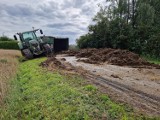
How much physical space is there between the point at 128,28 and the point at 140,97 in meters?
27.8

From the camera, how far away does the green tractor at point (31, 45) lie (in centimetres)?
2614

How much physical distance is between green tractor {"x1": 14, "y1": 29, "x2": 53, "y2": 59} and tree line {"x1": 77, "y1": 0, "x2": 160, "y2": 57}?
11684 mm

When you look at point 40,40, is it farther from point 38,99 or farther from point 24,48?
point 38,99

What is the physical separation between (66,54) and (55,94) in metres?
17.3

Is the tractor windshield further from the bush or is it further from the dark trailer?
the bush

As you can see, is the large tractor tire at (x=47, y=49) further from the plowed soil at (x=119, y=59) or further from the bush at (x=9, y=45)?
the bush at (x=9, y=45)

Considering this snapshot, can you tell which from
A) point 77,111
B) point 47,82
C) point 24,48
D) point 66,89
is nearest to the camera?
point 77,111

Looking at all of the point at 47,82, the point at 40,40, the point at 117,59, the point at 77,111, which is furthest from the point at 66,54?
the point at 77,111

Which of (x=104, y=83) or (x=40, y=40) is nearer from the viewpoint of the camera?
(x=104, y=83)

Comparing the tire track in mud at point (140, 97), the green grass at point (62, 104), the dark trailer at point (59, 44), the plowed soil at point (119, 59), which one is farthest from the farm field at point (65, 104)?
the dark trailer at point (59, 44)

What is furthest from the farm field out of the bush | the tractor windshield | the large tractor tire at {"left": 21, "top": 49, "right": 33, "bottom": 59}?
the bush

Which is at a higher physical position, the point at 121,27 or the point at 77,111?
the point at 121,27

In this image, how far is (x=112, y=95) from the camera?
9242 mm

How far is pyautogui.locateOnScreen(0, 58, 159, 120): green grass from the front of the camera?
24.4 feet
